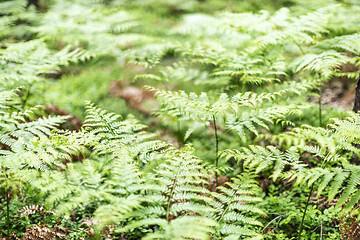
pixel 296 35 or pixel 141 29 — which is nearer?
pixel 296 35

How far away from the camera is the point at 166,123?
409 centimetres

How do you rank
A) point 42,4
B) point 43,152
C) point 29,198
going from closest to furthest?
point 43,152 → point 29,198 → point 42,4

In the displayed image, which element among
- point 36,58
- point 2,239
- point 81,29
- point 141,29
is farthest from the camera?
point 141,29

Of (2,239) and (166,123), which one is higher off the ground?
(166,123)

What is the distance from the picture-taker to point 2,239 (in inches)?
92.4

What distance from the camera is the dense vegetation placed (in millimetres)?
1952

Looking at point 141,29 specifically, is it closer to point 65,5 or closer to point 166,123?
point 65,5

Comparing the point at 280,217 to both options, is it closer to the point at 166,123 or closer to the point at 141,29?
the point at 166,123

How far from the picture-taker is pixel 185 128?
401cm

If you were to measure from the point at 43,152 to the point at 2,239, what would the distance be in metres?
0.97

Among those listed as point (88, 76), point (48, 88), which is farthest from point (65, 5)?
point (48, 88)

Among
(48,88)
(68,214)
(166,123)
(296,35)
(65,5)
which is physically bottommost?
(68,214)

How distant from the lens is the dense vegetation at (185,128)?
6.40 feet

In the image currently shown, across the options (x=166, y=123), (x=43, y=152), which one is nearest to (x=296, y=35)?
(x=166, y=123)
